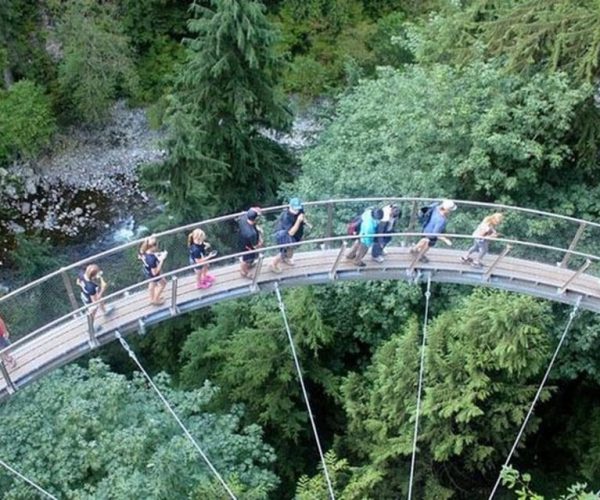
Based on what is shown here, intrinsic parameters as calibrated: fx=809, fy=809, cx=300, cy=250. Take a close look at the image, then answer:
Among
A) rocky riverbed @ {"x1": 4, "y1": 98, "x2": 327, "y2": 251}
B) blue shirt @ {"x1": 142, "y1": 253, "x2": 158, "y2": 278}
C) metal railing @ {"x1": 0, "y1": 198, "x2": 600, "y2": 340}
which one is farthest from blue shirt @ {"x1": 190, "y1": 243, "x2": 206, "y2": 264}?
rocky riverbed @ {"x1": 4, "y1": 98, "x2": 327, "y2": 251}

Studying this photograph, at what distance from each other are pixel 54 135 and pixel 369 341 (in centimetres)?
1791

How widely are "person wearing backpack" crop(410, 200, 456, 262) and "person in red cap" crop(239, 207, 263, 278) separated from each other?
3129 millimetres

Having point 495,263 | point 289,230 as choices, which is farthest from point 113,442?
point 495,263

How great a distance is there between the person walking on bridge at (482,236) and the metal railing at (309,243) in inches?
10.9

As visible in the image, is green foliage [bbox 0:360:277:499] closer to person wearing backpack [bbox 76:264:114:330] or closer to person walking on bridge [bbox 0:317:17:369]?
person walking on bridge [bbox 0:317:17:369]

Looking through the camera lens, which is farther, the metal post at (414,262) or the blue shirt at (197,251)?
the metal post at (414,262)

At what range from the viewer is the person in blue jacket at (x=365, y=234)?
1504 centimetres

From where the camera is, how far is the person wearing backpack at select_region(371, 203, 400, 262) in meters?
15.0

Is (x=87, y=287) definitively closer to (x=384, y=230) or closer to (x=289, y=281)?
(x=289, y=281)

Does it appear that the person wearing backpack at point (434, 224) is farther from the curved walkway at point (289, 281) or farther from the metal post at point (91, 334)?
the metal post at point (91, 334)

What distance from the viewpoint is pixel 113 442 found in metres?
14.7

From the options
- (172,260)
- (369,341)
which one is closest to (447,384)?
(369,341)

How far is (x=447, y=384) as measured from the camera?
15742 millimetres

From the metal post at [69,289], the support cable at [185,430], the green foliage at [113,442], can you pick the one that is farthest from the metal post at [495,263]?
the metal post at [69,289]
